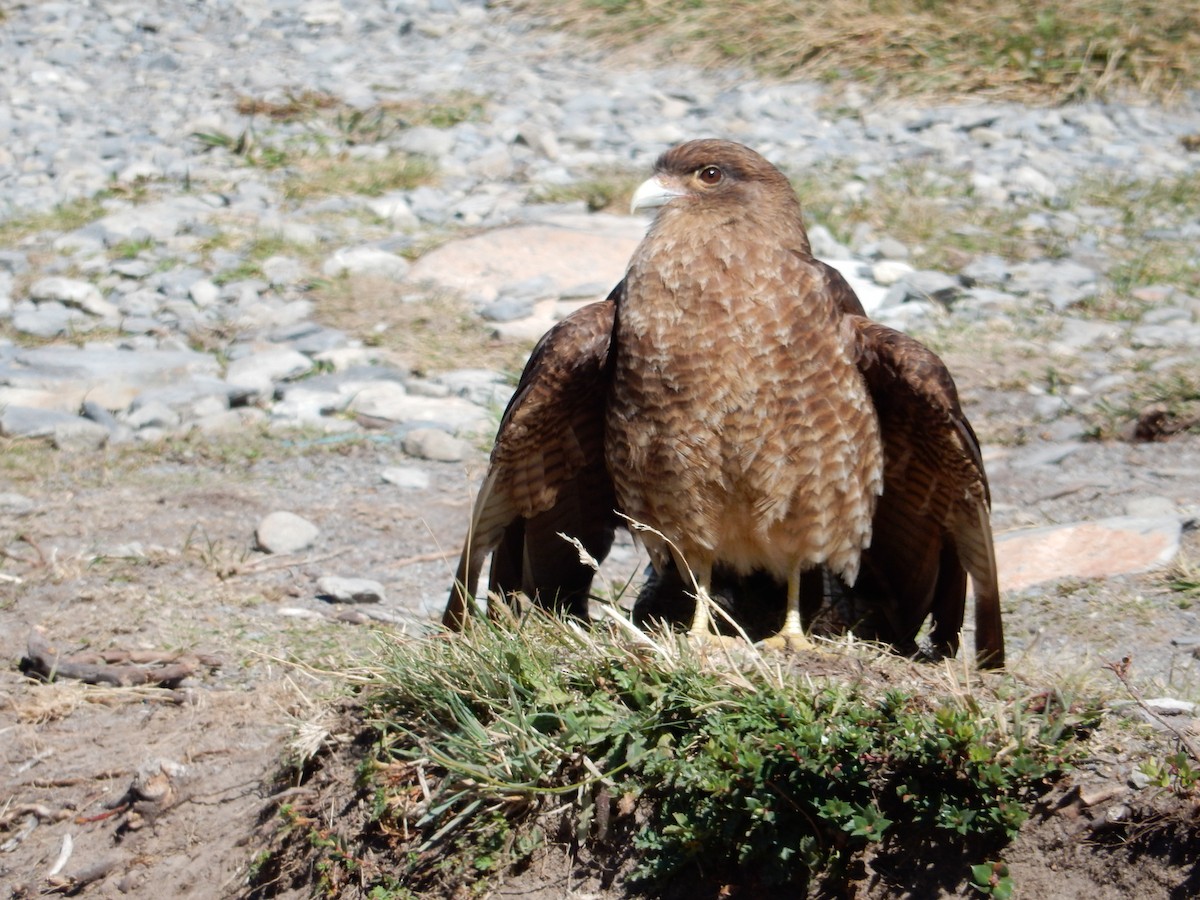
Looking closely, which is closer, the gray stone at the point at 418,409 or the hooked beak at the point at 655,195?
the hooked beak at the point at 655,195

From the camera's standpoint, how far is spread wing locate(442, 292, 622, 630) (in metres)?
4.57

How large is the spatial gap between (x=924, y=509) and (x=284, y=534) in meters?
2.69

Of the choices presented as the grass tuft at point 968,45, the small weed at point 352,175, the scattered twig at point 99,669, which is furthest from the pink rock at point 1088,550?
the grass tuft at point 968,45

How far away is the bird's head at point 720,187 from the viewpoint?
4.75 m

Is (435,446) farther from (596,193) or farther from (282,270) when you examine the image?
(596,193)

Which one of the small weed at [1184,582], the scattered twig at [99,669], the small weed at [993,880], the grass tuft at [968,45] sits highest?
the grass tuft at [968,45]

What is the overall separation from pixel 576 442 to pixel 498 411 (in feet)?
7.61

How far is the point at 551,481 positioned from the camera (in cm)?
483

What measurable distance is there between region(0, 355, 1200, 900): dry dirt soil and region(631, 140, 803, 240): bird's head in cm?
127

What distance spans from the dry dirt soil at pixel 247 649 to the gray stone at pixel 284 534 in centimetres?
6

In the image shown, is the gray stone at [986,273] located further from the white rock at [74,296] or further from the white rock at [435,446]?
the white rock at [74,296]

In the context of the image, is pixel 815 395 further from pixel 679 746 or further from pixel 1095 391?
pixel 1095 391

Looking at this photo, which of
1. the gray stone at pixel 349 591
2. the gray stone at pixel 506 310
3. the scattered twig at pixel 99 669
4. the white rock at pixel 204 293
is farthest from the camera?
the white rock at pixel 204 293

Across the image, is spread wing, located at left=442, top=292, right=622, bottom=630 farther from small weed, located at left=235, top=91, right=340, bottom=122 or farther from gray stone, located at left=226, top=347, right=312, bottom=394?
small weed, located at left=235, top=91, right=340, bottom=122
